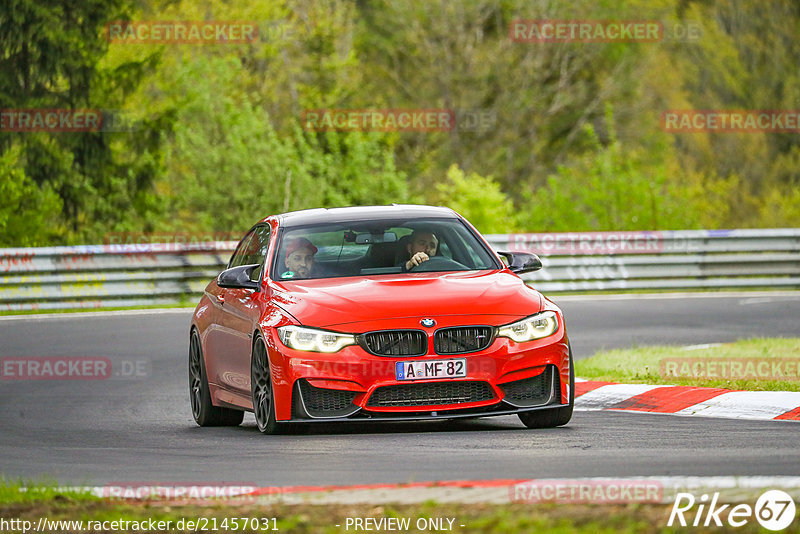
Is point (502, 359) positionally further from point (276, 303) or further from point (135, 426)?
point (135, 426)

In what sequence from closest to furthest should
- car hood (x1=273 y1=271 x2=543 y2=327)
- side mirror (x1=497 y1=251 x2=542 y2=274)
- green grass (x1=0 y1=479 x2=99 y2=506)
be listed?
green grass (x1=0 y1=479 x2=99 y2=506) → car hood (x1=273 y1=271 x2=543 y2=327) → side mirror (x1=497 y1=251 x2=542 y2=274)

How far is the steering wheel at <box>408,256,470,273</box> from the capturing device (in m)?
11.0

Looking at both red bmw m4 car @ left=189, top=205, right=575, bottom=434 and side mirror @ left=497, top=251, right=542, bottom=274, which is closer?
red bmw m4 car @ left=189, top=205, right=575, bottom=434

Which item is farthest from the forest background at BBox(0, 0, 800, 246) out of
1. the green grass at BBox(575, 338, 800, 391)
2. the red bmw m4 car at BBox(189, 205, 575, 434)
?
the red bmw m4 car at BBox(189, 205, 575, 434)

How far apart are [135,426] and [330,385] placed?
2475 mm

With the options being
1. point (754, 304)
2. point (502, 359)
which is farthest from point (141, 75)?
point (502, 359)

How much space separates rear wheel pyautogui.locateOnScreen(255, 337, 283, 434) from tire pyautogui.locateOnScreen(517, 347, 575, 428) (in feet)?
5.41

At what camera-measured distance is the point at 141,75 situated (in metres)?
35.2

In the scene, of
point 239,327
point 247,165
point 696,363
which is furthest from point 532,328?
point 247,165

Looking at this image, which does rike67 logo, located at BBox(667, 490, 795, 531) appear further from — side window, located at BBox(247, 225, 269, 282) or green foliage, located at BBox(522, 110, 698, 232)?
green foliage, located at BBox(522, 110, 698, 232)

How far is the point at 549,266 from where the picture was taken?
24719 millimetres

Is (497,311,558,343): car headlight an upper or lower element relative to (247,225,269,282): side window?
lower

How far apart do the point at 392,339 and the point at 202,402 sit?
254 cm

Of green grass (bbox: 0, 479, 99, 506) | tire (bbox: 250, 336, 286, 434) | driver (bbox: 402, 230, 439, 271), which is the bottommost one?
tire (bbox: 250, 336, 286, 434)
